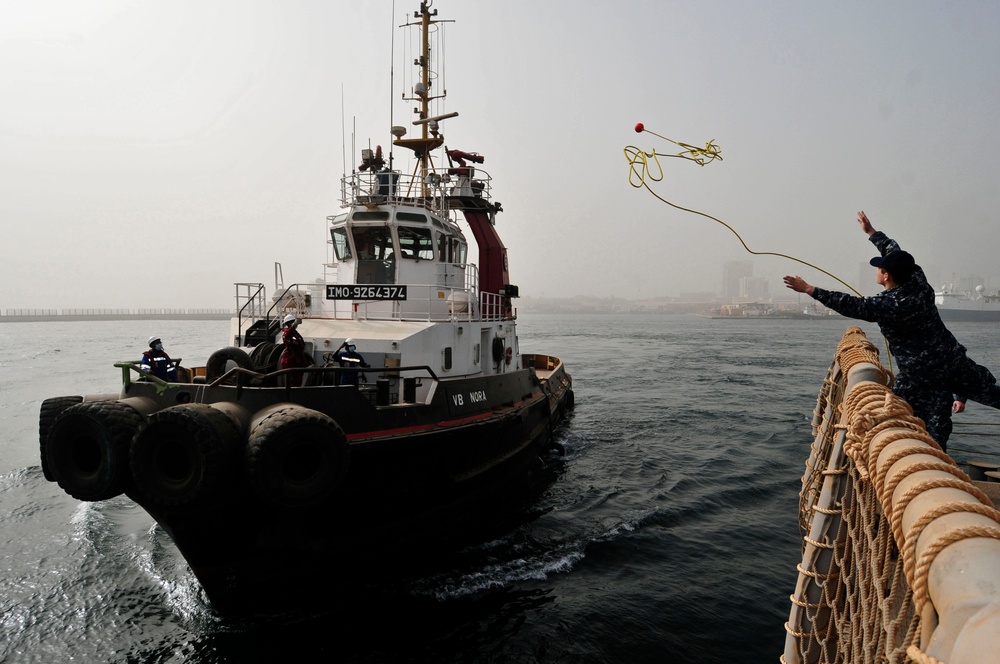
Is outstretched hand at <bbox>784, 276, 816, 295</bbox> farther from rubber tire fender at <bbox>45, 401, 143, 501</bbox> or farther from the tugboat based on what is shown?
rubber tire fender at <bbox>45, 401, 143, 501</bbox>

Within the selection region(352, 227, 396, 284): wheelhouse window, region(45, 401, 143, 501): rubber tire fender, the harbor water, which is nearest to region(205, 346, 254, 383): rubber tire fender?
region(45, 401, 143, 501): rubber tire fender

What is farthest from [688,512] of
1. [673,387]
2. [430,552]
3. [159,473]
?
[673,387]

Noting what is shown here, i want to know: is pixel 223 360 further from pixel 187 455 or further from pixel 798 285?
pixel 798 285

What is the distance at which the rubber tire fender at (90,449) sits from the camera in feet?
21.2

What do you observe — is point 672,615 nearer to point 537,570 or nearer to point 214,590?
point 537,570

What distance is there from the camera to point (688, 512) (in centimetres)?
1117

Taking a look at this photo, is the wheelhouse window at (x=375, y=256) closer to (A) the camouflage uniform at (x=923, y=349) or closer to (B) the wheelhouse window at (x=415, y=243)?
(B) the wheelhouse window at (x=415, y=243)

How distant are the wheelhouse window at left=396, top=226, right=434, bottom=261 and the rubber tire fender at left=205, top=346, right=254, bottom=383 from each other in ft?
13.9

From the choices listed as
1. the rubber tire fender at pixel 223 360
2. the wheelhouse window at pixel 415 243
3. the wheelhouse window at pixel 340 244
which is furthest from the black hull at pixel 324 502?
the wheelhouse window at pixel 340 244

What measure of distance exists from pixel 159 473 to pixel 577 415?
16.2 metres

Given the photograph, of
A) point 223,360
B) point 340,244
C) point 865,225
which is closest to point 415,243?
point 340,244

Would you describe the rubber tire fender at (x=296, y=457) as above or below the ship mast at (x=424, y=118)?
below

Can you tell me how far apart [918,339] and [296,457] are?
5.84 metres

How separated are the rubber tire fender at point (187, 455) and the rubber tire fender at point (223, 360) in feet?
6.83
